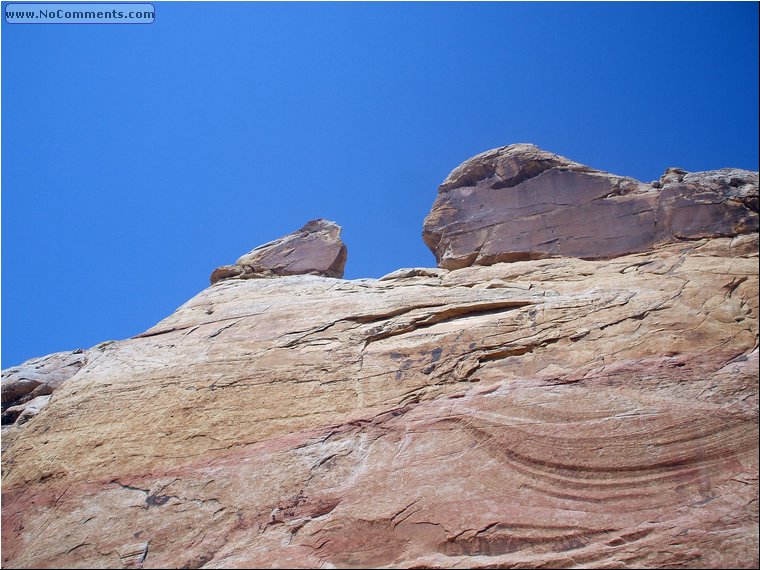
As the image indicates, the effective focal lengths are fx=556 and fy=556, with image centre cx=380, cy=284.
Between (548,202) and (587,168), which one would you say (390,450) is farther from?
(587,168)

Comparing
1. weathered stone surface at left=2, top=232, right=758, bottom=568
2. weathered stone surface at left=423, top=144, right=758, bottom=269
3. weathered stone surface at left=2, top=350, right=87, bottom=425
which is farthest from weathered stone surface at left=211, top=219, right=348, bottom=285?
weathered stone surface at left=2, top=350, right=87, bottom=425

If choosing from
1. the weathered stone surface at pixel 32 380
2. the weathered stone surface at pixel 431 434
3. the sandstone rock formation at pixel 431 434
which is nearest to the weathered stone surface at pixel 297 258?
the weathered stone surface at pixel 431 434

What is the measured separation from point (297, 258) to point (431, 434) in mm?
11249

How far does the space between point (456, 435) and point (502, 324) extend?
11.7 ft

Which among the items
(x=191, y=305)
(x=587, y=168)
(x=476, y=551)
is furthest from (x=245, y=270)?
(x=476, y=551)

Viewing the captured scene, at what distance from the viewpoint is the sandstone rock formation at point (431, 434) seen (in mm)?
10430

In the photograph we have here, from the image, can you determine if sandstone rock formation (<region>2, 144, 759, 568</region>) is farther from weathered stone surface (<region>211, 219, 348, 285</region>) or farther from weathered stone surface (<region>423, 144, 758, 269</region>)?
weathered stone surface (<region>211, 219, 348, 285</region>)

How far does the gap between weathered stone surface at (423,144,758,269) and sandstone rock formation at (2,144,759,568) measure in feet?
1.95

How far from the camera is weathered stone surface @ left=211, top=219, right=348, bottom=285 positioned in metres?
21.5

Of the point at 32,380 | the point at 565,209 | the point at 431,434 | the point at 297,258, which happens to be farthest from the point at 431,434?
the point at 32,380

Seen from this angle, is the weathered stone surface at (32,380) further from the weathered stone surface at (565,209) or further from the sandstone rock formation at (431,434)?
the weathered stone surface at (565,209)

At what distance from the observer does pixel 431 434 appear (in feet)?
40.2

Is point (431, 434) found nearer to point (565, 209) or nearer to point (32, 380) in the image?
point (565, 209)

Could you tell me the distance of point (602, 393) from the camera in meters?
12.0
